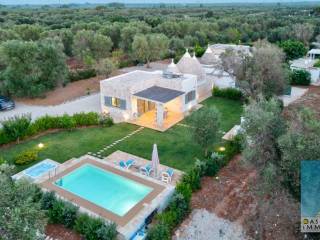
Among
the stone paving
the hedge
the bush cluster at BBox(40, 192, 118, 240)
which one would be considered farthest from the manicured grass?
the hedge

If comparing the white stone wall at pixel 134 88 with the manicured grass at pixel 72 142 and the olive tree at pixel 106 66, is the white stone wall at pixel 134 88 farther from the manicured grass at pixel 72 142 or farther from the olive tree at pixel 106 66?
the olive tree at pixel 106 66

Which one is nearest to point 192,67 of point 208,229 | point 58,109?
point 58,109

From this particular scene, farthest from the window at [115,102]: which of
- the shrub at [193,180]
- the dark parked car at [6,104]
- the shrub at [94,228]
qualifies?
the shrub at [94,228]

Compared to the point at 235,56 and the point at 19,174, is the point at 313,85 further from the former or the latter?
the point at 19,174

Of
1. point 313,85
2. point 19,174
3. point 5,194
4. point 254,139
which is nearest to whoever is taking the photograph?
point 5,194

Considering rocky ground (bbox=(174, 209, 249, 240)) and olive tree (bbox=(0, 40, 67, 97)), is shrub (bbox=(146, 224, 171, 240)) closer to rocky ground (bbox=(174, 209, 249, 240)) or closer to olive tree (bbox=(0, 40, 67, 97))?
rocky ground (bbox=(174, 209, 249, 240))

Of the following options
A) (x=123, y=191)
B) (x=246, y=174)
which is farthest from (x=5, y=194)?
(x=246, y=174)
